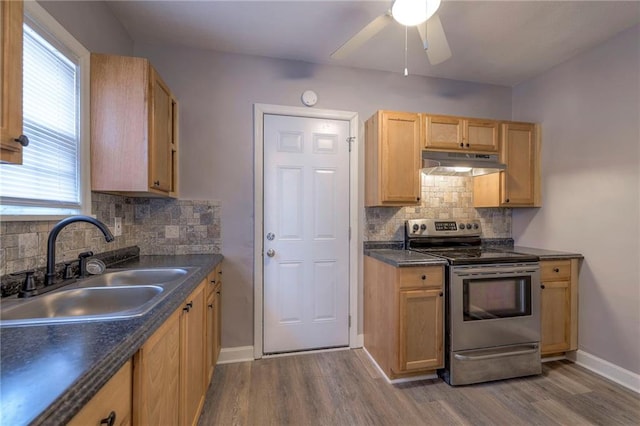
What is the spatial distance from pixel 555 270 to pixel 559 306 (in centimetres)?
31

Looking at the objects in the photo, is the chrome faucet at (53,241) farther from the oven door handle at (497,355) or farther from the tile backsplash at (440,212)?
the oven door handle at (497,355)

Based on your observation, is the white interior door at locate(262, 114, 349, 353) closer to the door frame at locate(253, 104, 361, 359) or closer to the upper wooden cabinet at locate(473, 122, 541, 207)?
the door frame at locate(253, 104, 361, 359)

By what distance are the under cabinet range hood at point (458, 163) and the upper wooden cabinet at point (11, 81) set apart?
2.42 metres

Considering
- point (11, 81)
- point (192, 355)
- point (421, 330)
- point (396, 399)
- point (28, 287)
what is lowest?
point (396, 399)

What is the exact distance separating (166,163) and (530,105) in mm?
3442

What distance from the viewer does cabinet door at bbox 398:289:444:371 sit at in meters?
2.02

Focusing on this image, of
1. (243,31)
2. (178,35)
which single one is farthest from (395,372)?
(178,35)

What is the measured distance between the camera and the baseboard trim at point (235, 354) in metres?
2.35

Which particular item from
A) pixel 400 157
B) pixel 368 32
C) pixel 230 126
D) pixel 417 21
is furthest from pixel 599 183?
pixel 230 126

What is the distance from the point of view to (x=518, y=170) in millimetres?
2650

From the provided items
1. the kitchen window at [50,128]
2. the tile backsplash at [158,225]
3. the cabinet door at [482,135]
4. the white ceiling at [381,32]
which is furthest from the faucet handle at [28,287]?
the cabinet door at [482,135]

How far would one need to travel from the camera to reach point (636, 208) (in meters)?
2.00

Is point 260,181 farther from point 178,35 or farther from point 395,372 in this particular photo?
point 395,372

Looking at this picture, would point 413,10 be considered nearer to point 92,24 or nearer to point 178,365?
point 92,24
